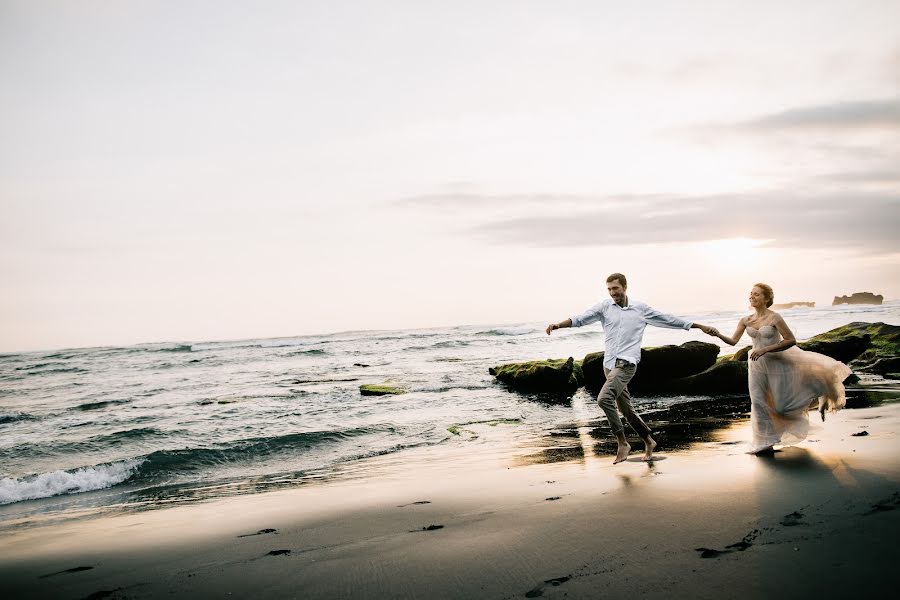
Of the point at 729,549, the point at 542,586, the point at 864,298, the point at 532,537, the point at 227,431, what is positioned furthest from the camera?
the point at 864,298

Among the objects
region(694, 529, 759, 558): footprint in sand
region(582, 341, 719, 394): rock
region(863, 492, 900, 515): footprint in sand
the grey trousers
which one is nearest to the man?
the grey trousers

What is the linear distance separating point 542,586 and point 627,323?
479 centimetres

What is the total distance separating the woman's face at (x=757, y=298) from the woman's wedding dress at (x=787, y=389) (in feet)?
1.06

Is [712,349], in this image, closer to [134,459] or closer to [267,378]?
[134,459]

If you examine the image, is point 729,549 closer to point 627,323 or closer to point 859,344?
point 627,323

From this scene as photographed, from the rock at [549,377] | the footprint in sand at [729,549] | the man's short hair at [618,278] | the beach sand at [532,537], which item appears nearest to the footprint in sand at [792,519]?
the beach sand at [532,537]

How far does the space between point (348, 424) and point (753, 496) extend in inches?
445

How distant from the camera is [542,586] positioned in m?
3.96

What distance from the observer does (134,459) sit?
38.5 ft

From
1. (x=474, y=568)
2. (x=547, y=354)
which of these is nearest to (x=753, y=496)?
(x=474, y=568)

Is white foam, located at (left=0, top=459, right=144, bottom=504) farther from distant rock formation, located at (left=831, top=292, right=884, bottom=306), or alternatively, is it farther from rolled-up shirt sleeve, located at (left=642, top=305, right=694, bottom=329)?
distant rock formation, located at (left=831, top=292, right=884, bottom=306)

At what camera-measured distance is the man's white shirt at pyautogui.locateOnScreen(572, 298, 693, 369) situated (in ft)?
26.5

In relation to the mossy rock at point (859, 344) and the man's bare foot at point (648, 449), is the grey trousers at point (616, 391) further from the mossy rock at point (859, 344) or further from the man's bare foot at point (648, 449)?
the mossy rock at point (859, 344)

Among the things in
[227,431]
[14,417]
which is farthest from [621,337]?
[14,417]
